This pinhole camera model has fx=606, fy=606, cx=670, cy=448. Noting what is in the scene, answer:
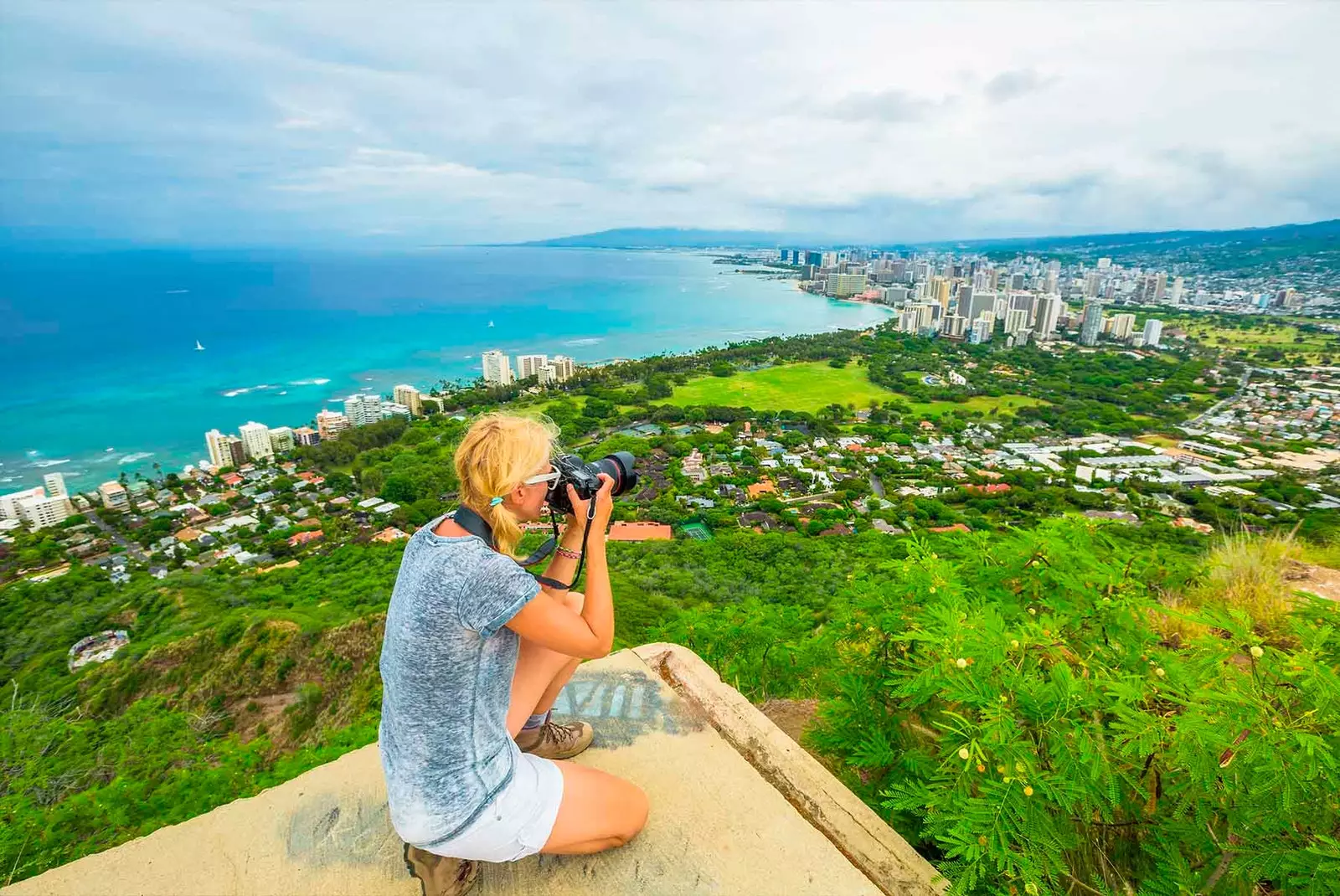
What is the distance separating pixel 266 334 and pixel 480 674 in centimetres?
5865

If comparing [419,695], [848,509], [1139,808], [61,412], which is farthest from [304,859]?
[61,412]

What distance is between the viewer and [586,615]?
50.7 inches

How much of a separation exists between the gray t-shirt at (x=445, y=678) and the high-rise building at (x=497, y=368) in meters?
33.9

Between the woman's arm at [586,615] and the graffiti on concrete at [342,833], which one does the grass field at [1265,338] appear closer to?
the woman's arm at [586,615]

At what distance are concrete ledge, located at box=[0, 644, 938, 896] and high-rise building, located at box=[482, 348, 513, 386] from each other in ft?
110

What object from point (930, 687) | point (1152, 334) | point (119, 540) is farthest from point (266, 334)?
point (1152, 334)

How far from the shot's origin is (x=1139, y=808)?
1328 mm

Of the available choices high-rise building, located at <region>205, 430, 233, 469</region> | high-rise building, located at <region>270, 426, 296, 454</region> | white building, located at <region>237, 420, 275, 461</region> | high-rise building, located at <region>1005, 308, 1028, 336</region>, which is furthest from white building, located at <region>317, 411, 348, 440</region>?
high-rise building, located at <region>1005, 308, 1028, 336</region>

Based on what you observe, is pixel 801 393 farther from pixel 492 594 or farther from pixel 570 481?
pixel 492 594

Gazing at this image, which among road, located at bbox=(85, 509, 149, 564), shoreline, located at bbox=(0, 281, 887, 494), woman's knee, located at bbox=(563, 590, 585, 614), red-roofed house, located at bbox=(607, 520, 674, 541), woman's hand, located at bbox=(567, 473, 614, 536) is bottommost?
shoreline, located at bbox=(0, 281, 887, 494)

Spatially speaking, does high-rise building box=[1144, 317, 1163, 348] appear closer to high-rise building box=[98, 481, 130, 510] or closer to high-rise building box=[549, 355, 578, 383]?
high-rise building box=[549, 355, 578, 383]

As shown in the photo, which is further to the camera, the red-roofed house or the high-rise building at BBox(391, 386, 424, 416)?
the high-rise building at BBox(391, 386, 424, 416)

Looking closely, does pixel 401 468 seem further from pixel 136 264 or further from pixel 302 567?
pixel 136 264

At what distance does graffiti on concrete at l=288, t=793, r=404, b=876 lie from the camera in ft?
4.74
